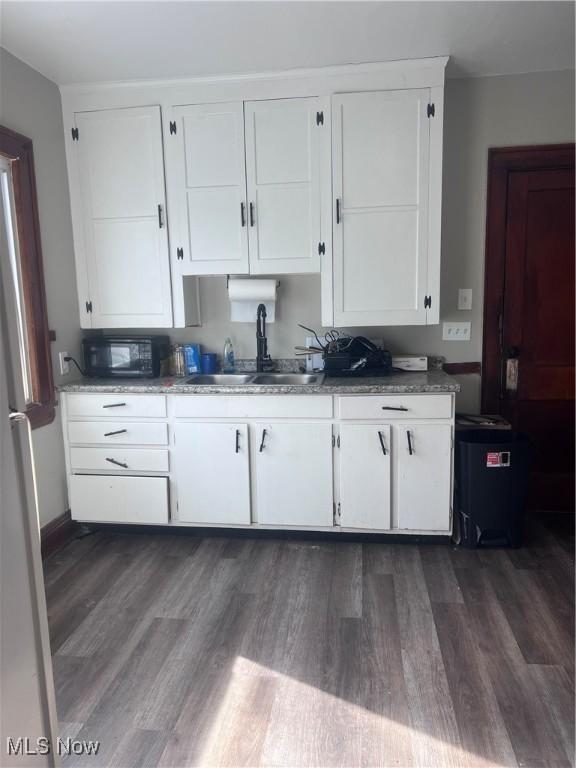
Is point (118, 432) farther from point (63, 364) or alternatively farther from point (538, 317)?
point (538, 317)

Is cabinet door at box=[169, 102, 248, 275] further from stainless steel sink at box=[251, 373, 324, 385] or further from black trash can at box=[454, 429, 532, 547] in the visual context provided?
black trash can at box=[454, 429, 532, 547]

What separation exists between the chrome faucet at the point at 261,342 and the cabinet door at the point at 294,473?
55 cm

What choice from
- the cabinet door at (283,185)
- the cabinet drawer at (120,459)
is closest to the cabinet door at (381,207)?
the cabinet door at (283,185)

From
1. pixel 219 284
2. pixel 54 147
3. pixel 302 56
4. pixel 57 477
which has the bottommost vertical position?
pixel 57 477

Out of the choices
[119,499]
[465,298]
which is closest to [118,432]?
[119,499]

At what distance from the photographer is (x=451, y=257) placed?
10.1 ft

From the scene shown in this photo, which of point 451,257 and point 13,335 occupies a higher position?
point 451,257

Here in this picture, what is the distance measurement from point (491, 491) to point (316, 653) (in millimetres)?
1236

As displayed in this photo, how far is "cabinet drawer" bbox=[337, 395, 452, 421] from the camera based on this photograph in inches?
102

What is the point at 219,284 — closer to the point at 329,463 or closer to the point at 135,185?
the point at 135,185

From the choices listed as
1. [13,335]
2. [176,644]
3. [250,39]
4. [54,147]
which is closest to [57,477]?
[176,644]

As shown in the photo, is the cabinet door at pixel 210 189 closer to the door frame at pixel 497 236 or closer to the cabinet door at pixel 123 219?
the cabinet door at pixel 123 219

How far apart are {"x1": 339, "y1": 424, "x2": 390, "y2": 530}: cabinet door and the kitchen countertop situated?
0.66 feet

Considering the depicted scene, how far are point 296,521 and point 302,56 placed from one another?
236 centimetres
